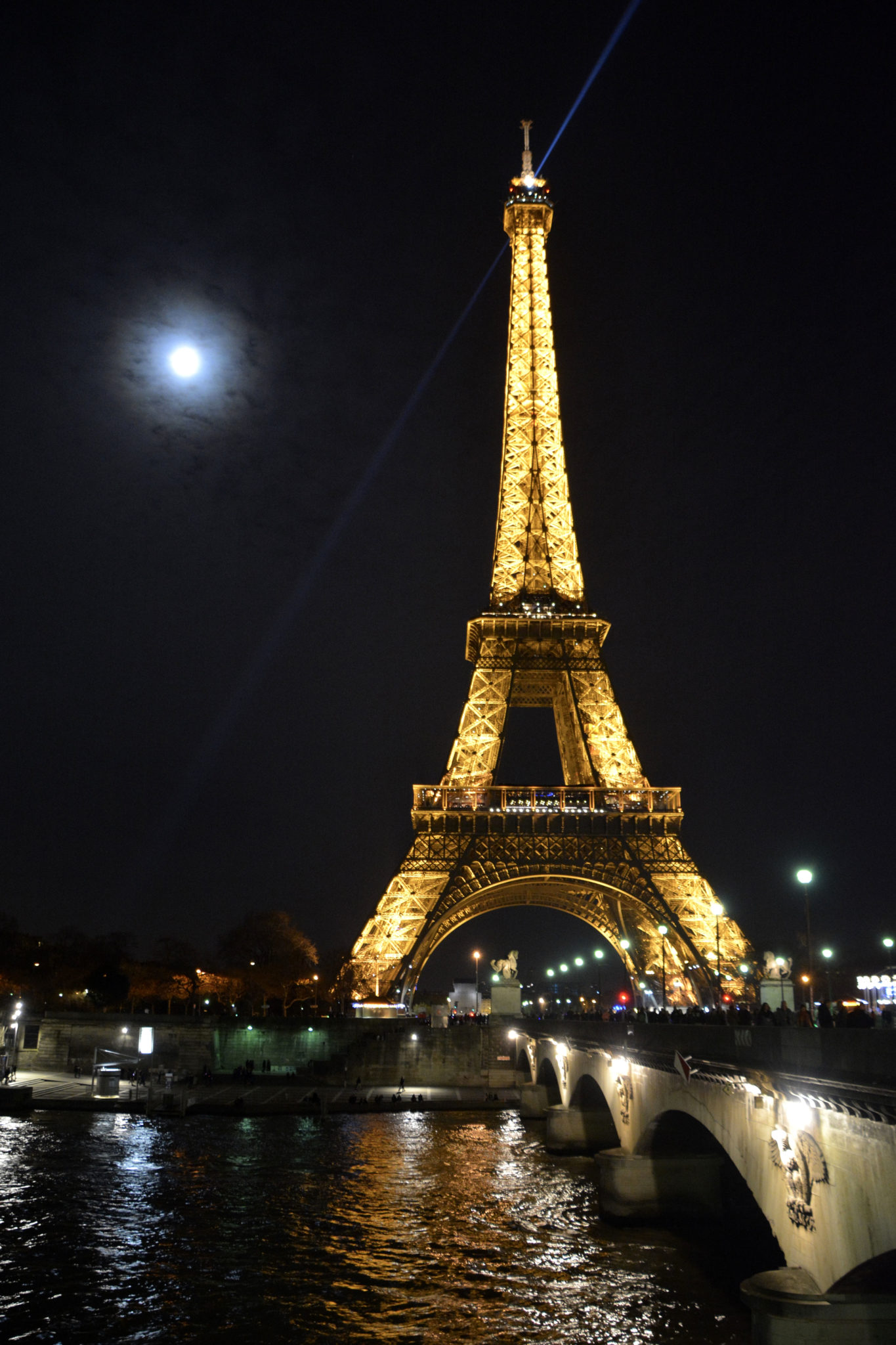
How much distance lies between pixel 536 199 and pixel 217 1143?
2750 inches

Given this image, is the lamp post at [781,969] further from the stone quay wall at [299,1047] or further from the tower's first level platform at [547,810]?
the stone quay wall at [299,1047]

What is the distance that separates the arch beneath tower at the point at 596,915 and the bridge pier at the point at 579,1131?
16.3m

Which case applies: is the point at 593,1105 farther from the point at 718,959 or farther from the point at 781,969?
the point at 781,969

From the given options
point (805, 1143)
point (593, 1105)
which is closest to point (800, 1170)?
point (805, 1143)

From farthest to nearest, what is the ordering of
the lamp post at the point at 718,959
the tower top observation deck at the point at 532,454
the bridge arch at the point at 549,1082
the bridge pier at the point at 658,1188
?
the tower top observation deck at the point at 532,454 → the bridge arch at the point at 549,1082 → the lamp post at the point at 718,959 → the bridge pier at the point at 658,1188

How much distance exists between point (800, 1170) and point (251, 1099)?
143 feet

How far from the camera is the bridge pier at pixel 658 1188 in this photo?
84.2 ft

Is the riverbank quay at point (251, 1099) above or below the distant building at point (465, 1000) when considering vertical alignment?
below

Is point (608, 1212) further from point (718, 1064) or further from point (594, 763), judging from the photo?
point (594, 763)

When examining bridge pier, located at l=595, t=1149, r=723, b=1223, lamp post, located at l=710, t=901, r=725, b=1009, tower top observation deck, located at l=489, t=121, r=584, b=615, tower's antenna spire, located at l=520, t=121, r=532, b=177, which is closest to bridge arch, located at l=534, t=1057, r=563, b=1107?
lamp post, located at l=710, t=901, r=725, b=1009

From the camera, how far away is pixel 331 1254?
23.5 meters

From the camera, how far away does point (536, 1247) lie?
936 inches

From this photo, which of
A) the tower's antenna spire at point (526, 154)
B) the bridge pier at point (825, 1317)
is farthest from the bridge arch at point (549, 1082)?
the tower's antenna spire at point (526, 154)

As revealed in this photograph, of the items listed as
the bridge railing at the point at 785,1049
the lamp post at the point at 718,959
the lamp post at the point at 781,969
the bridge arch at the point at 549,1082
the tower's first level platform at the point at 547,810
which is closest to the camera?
the bridge railing at the point at 785,1049
